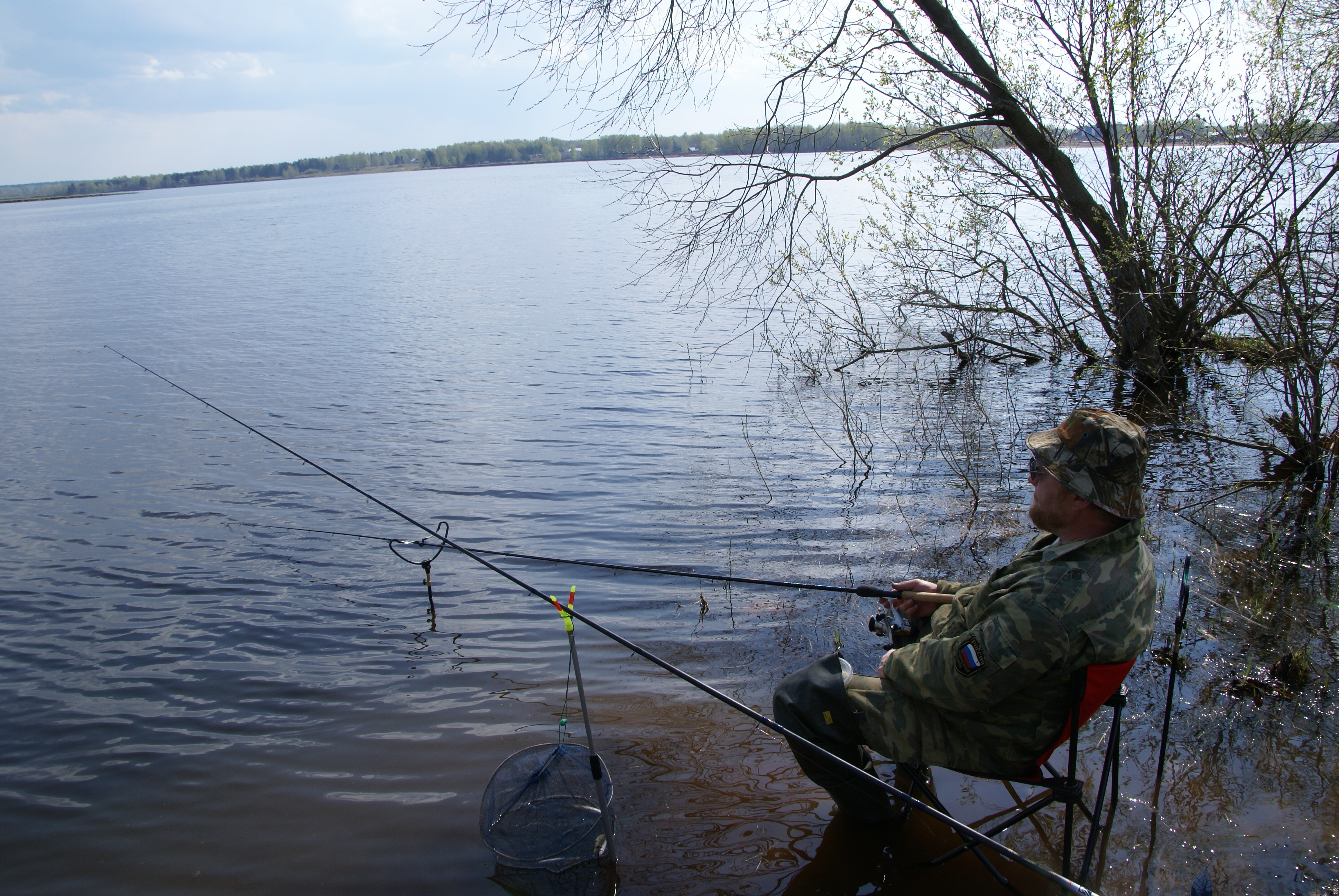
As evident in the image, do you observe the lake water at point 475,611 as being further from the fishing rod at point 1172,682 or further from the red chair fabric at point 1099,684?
the red chair fabric at point 1099,684

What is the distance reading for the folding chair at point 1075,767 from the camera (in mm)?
2584

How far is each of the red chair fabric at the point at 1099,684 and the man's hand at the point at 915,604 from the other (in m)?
0.69

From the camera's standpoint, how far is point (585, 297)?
23.0m

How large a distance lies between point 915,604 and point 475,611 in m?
3.86

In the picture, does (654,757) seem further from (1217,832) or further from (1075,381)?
(1075,381)

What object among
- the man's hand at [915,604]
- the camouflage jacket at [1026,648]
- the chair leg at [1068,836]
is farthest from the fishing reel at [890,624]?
the chair leg at [1068,836]

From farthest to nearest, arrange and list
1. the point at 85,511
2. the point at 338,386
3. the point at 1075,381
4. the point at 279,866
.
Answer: the point at 338,386 → the point at 1075,381 → the point at 85,511 → the point at 279,866

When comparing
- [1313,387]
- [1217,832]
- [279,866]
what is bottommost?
[279,866]

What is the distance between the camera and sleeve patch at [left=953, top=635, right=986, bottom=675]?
265 cm

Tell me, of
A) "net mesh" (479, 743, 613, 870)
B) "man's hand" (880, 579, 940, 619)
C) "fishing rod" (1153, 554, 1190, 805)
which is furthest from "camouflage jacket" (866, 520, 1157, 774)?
"net mesh" (479, 743, 613, 870)

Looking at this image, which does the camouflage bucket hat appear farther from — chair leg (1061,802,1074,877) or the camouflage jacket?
chair leg (1061,802,1074,877)

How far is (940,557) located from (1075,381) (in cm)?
801

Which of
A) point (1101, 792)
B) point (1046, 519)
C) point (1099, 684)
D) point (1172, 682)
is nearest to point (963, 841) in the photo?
point (1101, 792)

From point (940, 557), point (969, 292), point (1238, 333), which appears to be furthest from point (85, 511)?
→ point (1238, 333)
